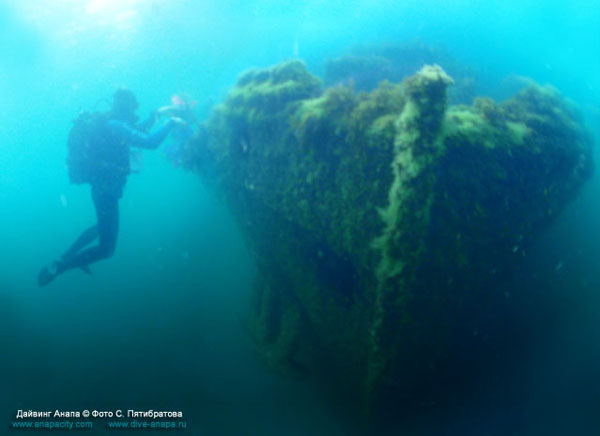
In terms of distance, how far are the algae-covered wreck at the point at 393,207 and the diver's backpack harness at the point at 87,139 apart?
15.0 ft

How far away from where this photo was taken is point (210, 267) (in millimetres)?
14000

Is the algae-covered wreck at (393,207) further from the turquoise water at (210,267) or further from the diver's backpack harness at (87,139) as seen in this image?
the diver's backpack harness at (87,139)

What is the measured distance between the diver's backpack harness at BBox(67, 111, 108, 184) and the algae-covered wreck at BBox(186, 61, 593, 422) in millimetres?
4577

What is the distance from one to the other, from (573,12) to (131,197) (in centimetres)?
6473

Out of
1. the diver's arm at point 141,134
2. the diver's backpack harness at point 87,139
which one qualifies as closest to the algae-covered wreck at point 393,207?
the diver's arm at point 141,134

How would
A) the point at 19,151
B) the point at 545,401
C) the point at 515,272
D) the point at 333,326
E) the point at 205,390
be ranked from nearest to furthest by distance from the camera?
1. the point at 515,272
2. the point at 333,326
3. the point at 545,401
4. the point at 205,390
5. the point at 19,151

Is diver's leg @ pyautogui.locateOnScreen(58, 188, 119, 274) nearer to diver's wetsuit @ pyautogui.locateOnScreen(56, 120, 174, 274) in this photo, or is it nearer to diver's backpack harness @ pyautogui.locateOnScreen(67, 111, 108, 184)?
diver's wetsuit @ pyautogui.locateOnScreen(56, 120, 174, 274)

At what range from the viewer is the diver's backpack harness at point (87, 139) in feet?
28.4

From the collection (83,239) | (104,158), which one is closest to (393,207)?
(104,158)

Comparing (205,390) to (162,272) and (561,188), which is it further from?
(561,188)

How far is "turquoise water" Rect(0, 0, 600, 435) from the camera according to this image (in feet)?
22.4

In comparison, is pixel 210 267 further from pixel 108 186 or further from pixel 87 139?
pixel 87 139

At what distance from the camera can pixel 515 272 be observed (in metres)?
5.08

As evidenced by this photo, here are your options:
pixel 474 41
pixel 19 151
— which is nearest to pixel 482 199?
pixel 474 41
